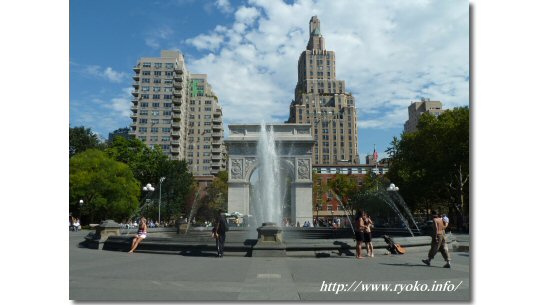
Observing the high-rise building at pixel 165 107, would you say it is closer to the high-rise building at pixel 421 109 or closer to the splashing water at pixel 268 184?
the high-rise building at pixel 421 109

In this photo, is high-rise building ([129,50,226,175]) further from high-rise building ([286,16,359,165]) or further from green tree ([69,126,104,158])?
green tree ([69,126,104,158])

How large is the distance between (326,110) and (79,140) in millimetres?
67534

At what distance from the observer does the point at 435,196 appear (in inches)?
1720

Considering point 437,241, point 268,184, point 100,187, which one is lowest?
point 100,187

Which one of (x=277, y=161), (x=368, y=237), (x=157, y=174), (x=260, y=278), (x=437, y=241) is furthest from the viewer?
(x=157, y=174)

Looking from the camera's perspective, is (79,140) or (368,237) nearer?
(368,237)

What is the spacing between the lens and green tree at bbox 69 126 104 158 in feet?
174

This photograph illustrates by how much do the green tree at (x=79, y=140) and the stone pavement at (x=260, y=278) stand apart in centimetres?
4487

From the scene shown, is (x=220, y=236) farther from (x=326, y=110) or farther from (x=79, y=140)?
(x=326, y=110)

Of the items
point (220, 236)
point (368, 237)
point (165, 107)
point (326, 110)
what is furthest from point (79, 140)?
point (326, 110)

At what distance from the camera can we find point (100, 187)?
41.1 meters

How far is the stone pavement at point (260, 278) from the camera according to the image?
748 cm

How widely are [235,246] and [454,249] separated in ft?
26.0
